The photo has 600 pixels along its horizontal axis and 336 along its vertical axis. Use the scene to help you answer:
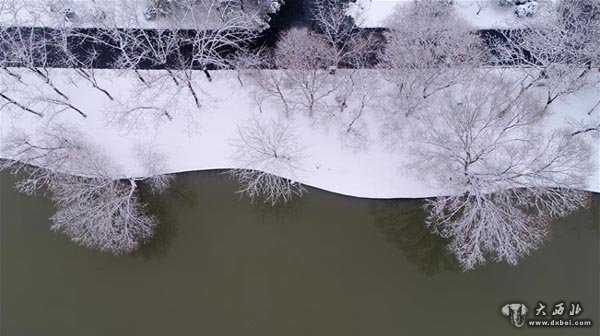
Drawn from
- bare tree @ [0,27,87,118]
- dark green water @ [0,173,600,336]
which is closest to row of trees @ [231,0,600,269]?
dark green water @ [0,173,600,336]

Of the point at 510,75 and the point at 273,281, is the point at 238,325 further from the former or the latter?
the point at 510,75

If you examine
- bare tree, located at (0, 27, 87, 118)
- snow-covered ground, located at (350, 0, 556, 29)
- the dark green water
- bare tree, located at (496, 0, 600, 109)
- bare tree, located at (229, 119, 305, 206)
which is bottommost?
the dark green water

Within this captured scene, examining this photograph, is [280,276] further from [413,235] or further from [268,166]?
[413,235]

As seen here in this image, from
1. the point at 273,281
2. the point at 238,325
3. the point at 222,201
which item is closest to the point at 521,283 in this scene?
the point at 273,281

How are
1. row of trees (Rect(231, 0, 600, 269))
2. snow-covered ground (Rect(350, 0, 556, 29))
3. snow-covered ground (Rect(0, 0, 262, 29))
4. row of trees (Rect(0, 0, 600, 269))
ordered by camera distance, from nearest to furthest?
1. row of trees (Rect(231, 0, 600, 269))
2. row of trees (Rect(0, 0, 600, 269))
3. snow-covered ground (Rect(0, 0, 262, 29))
4. snow-covered ground (Rect(350, 0, 556, 29))

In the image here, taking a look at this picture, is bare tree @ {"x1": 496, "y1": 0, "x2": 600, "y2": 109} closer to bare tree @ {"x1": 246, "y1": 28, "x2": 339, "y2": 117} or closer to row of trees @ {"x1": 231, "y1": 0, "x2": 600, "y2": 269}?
row of trees @ {"x1": 231, "y1": 0, "x2": 600, "y2": 269}

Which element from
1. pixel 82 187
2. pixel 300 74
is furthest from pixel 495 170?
pixel 82 187
